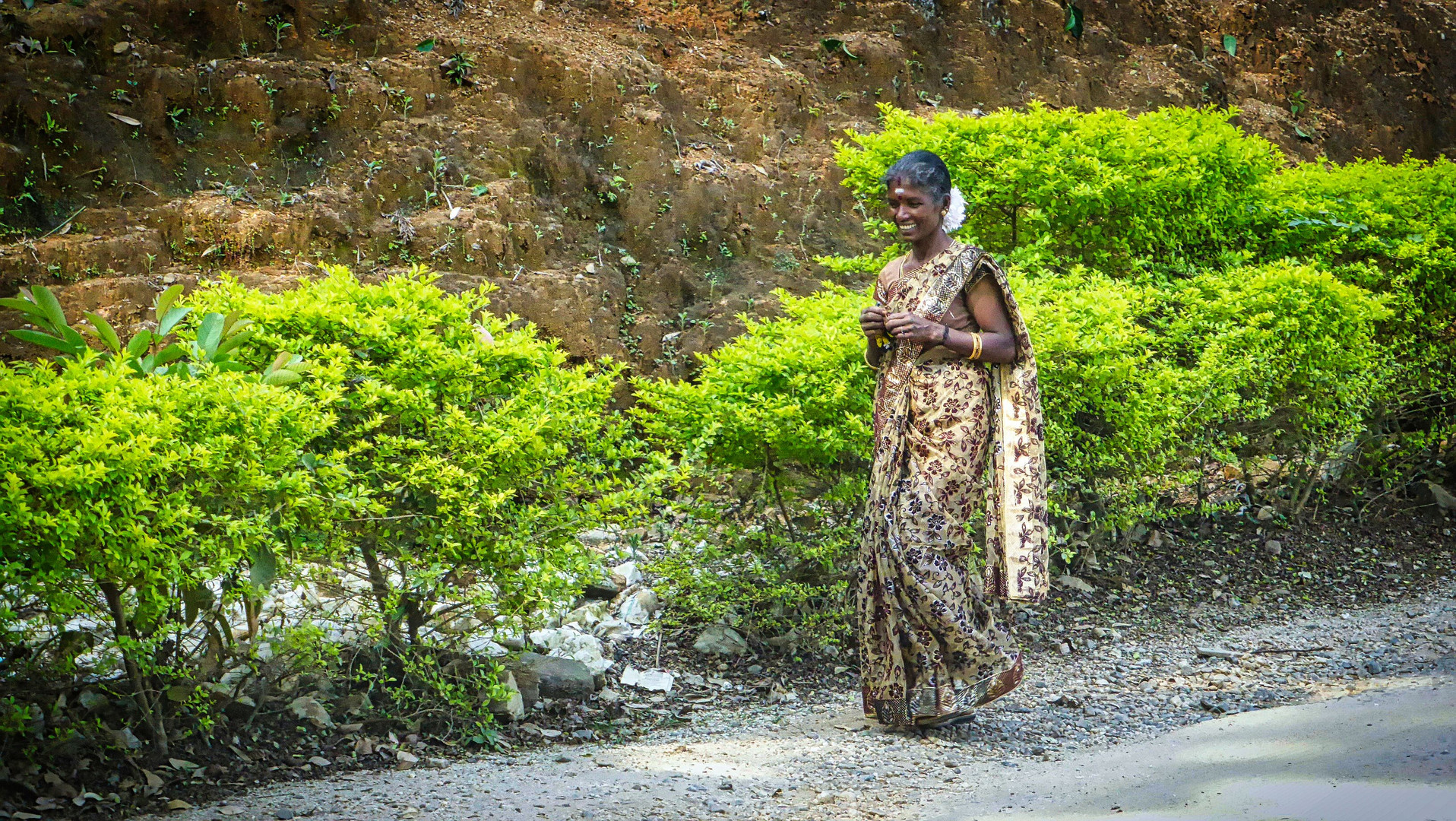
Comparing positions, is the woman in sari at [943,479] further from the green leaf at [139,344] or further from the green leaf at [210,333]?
the green leaf at [139,344]

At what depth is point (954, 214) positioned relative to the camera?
4.10 meters

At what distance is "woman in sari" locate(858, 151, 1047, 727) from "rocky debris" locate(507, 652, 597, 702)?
3.68 feet

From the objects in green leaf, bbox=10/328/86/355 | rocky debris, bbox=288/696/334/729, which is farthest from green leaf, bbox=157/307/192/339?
rocky debris, bbox=288/696/334/729

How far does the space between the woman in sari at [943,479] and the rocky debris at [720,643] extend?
106 centimetres

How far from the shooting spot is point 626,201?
8750mm

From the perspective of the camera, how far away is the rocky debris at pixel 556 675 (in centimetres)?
435

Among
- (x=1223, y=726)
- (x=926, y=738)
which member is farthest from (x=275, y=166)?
(x=1223, y=726)

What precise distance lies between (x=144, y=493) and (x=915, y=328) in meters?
2.39

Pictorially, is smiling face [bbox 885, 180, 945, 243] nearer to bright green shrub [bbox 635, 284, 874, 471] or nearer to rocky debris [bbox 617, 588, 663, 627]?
bright green shrub [bbox 635, 284, 874, 471]

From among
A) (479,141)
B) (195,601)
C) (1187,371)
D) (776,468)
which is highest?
(479,141)

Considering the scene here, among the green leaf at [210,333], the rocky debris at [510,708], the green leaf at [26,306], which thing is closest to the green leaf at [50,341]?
the green leaf at [26,306]

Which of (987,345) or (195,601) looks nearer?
(195,601)

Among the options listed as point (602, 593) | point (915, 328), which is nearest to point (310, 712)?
point (602, 593)

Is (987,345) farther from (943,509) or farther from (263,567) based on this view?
(263,567)
